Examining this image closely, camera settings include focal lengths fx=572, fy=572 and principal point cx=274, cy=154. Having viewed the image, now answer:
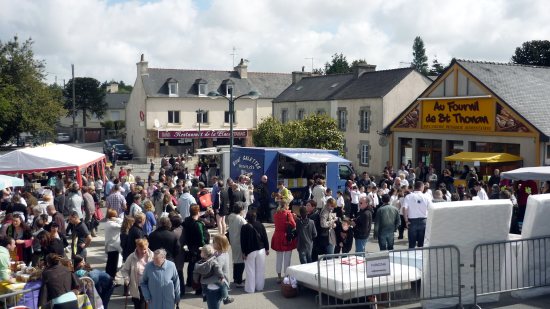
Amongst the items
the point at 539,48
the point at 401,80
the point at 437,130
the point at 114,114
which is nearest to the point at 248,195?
the point at 437,130

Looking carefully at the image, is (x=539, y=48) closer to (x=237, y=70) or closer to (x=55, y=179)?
(x=237, y=70)

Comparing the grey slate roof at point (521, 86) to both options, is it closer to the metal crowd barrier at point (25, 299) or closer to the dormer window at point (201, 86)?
the metal crowd barrier at point (25, 299)

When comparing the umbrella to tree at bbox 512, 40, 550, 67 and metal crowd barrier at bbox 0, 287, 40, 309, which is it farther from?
tree at bbox 512, 40, 550, 67

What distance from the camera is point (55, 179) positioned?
2139 cm

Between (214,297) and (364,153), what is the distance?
2912 centimetres

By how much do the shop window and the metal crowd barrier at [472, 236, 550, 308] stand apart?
2636 cm

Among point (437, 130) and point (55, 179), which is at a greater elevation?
point (437, 130)

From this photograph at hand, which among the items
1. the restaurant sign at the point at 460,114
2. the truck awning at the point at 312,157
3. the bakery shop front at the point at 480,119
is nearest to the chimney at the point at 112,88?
the bakery shop front at the point at 480,119

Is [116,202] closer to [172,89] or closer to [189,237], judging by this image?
[189,237]

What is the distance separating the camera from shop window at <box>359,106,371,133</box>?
36188 millimetres

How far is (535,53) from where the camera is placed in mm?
60594

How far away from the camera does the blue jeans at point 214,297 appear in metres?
8.34

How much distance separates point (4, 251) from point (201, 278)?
3.46 m

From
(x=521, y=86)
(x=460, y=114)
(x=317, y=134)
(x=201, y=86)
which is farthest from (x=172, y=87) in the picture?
(x=521, y=86)
